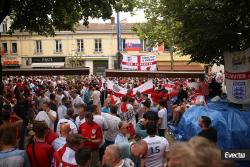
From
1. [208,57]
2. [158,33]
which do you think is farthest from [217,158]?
[158,33]

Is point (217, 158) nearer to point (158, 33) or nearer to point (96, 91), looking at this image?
point (96, 91)

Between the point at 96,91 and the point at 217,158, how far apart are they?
1611cm

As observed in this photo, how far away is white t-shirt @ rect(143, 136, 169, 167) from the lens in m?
6.66

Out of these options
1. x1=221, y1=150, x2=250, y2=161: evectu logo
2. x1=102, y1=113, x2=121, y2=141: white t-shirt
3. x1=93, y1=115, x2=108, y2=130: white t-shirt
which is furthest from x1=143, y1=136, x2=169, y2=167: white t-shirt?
x1=102, y1=113, x2=121, y2=141: white t-shirt

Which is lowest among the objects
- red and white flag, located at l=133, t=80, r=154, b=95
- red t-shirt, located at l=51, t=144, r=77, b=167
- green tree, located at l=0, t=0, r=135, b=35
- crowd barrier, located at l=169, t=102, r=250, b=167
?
crowd barrier, located at l=169, t=102, r=250, b=167

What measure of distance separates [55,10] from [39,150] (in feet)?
41.0

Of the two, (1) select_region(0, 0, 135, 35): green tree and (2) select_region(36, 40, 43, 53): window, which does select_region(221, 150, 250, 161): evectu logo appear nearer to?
(1) select_region(0, 0, 135, 35): green tree

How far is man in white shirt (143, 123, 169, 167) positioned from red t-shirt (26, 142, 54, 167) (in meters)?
1.55

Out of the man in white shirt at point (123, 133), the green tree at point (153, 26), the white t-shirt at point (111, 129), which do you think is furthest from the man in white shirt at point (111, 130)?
the green tree at point (153, 26)

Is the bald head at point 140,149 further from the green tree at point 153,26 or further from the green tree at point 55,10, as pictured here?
the green tree at point 153,26

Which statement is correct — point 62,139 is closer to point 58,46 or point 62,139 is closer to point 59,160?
point 59,160

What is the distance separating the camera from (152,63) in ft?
66.9

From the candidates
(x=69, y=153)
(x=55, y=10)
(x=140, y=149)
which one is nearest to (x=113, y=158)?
(x=69, y=153)

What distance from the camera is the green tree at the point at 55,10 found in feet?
57.7
